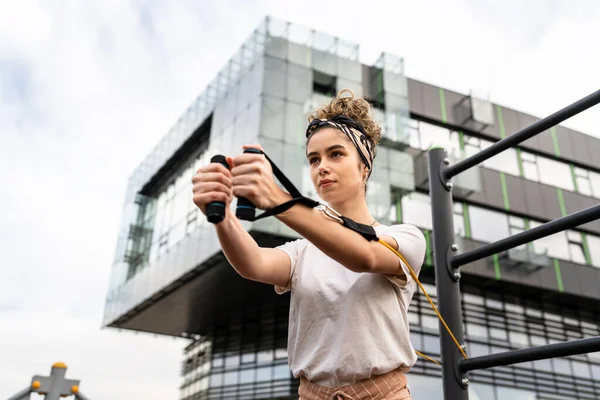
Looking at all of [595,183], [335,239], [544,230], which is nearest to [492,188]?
[595,183]

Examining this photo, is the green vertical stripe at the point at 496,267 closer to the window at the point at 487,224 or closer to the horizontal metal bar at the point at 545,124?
the window at the point at 487,224

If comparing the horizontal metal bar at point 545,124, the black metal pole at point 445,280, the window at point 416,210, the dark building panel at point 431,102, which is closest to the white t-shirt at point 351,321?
the black metal pole at point 445,280

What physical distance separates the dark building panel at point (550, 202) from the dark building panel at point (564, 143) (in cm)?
174

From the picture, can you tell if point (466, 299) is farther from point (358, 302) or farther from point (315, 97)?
point (358, 302)

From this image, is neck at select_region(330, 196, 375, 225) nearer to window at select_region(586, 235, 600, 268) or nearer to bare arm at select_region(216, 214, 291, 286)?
bare arm at select_region(216, 214, 291, 286)

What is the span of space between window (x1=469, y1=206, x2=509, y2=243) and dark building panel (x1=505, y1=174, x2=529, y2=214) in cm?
59

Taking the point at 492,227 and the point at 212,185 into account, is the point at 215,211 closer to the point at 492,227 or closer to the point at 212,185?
the point at 212,185

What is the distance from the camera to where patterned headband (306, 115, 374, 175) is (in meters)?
1.96

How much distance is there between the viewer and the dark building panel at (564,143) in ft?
69.3

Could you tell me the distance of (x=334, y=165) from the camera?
191 centimetres

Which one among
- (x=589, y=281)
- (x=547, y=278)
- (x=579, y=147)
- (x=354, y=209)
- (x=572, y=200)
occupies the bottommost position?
(x=354, y=209)

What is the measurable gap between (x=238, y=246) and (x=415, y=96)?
18.1m

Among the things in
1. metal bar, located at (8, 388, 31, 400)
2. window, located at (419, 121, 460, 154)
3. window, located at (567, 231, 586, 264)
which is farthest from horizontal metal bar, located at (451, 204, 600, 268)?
window, located at (567, 231, 586, 264)

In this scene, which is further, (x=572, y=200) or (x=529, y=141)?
(x=529, y=141)
